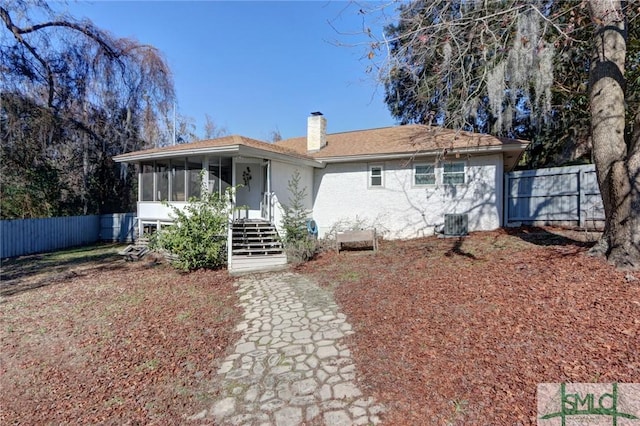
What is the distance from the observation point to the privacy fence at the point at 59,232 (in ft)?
37.4

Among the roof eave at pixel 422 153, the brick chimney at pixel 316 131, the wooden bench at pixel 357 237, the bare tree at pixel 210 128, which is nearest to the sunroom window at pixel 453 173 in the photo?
the roof eave at pixel 422 153

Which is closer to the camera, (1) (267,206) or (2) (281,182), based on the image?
(1) (267,206)

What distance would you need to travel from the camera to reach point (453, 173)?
10531 mm

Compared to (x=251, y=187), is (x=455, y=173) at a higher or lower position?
higher

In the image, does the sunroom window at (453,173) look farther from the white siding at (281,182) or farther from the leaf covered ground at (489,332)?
the white siding at (281,182)

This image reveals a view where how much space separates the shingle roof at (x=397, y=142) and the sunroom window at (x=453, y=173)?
0.72m

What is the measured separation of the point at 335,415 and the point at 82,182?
17.8 metres

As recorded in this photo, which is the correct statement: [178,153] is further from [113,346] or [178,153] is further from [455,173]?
[455,173]

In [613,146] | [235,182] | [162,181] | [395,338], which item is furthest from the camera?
[162,181]

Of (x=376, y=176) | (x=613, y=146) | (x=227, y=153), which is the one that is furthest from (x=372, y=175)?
(x=613, y=146)

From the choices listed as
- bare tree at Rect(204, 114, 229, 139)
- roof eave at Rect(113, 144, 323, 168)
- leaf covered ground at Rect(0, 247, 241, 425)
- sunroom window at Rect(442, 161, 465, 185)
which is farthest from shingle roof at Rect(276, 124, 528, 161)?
bare tree at Rect(204, 114, 229, 139)

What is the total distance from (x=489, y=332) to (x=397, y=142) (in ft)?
30.4

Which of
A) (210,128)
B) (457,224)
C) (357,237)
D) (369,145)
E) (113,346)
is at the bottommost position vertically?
(113,346)

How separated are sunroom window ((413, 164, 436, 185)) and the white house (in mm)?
35
